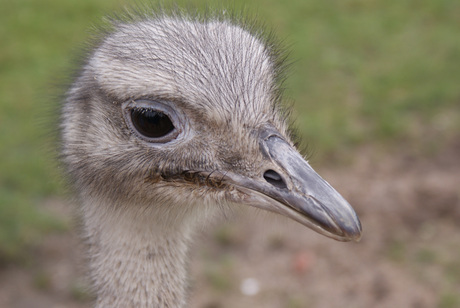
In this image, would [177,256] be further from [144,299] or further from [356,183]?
[356,183]

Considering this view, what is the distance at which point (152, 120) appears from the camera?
6.59 ft

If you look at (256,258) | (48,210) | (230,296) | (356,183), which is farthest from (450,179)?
(48,210)

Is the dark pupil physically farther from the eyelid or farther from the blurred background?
the blurred background

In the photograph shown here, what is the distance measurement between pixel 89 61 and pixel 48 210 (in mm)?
2466

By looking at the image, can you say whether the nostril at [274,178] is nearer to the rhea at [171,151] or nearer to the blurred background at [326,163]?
the rhea at [171,151]

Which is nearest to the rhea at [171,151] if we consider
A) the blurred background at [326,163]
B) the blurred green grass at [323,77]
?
the blurred background at [326,163]

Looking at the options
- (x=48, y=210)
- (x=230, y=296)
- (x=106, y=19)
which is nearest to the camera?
(x=106, y=19)

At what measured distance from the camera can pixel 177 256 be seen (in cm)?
228

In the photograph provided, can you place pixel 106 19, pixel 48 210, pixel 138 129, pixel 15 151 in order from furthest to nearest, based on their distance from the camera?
1. pixel 15 151
2. pixel 48 210
3. pixel 106 19
4. pixel 138 129

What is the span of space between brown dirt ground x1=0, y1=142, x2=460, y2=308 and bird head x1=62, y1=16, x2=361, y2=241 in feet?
5.43

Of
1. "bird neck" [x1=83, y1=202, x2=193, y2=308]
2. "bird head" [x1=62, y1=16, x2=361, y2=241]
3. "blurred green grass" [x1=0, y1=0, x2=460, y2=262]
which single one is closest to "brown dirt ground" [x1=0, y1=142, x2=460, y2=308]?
"blurred green grass" [x1=0, y1=0, x2=460, y2=262]

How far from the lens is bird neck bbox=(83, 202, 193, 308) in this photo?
7.17 ft

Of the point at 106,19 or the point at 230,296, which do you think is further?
the point at 230,296

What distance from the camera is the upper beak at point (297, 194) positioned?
1.81 metres
